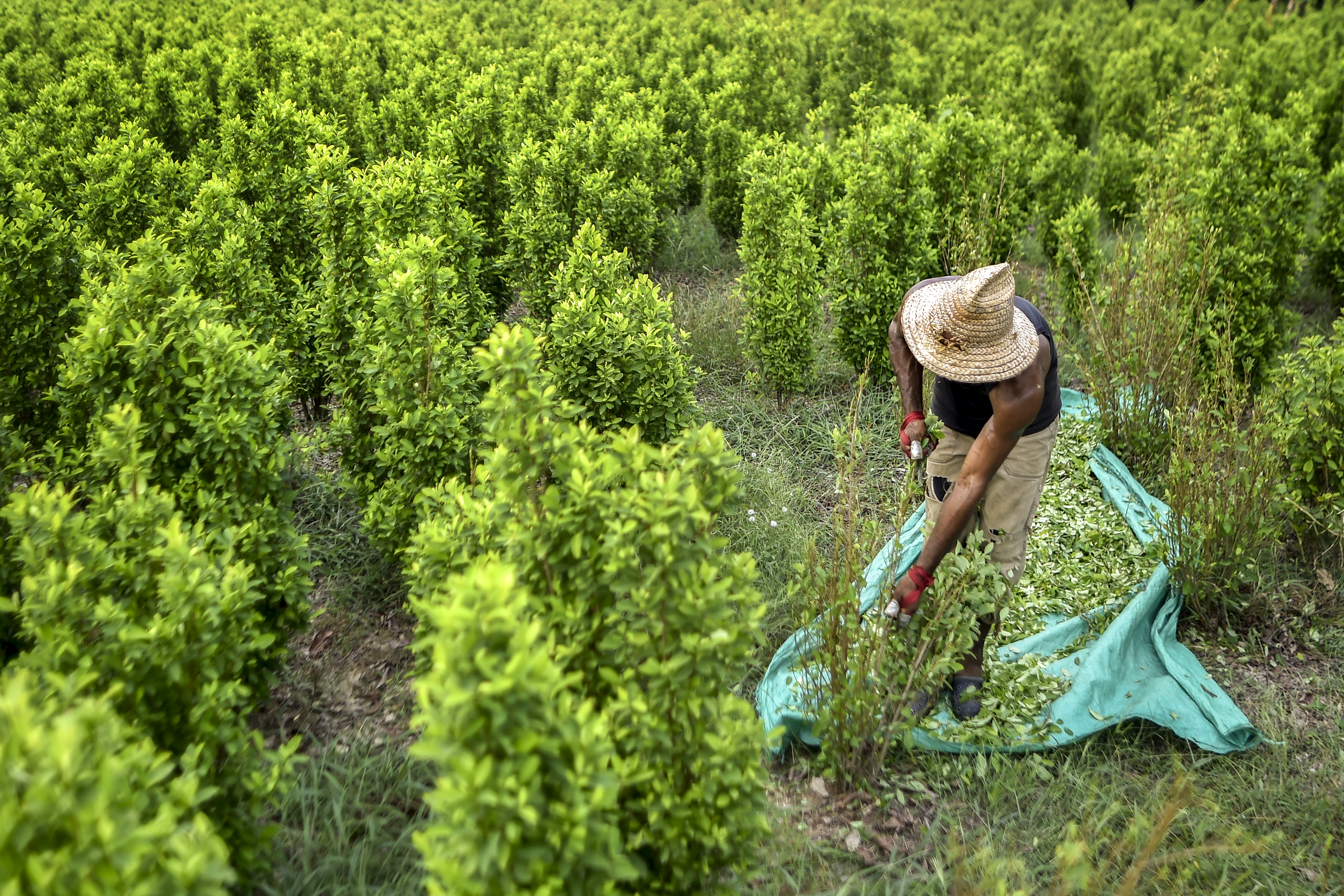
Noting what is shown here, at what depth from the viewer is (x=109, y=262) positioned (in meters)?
4.60

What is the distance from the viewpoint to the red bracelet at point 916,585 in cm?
336

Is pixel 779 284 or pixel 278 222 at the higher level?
pixel 278 222

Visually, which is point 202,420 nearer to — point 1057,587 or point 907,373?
point 907,373

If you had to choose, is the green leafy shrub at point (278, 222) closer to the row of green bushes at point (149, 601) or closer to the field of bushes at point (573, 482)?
the field of bushes at point (573, 482)

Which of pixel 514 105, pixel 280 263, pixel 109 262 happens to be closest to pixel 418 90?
pixel 514 105

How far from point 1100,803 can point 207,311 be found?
4431 mm

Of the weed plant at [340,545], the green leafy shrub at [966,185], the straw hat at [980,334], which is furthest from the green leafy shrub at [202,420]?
the green leafy shrub at [966,185]

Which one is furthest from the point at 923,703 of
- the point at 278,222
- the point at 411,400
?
the point at 278,222

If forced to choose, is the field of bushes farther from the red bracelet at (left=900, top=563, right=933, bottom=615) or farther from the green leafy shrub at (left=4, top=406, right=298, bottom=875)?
the red bracelet at (left=900, top=563, right=933, bottom=615)

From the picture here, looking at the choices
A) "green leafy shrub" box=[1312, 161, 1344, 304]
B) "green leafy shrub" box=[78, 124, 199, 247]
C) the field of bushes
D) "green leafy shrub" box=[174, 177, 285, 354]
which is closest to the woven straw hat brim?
the field of bushes

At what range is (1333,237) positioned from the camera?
712 centimetres

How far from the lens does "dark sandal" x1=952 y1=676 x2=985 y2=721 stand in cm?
365

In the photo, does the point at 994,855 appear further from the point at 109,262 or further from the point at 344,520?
the point at 109,262

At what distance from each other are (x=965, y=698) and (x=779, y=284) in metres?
3.11
